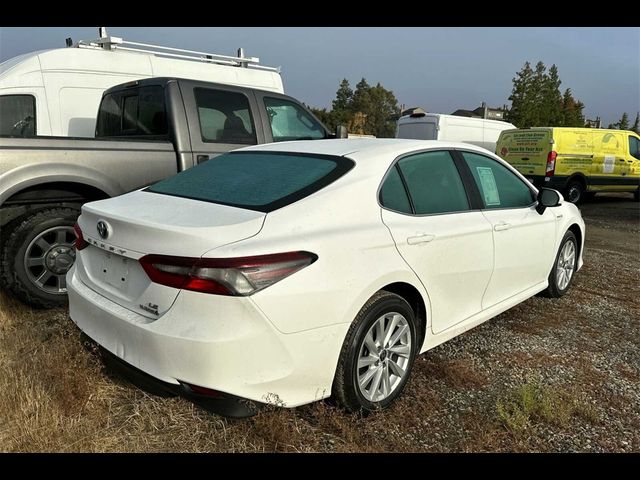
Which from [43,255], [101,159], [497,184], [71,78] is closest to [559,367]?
[497,184]

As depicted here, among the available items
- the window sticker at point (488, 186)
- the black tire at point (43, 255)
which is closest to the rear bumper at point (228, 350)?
the window sticker at point (488, 186)

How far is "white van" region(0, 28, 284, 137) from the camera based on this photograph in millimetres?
6223

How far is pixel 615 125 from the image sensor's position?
143 feet

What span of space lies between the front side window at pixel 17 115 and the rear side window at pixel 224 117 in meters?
3.07

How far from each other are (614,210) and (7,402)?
14314 millimetres

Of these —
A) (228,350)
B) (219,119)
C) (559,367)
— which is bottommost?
(559,367)

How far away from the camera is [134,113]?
4977 millimetres

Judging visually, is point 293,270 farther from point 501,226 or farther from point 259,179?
point 501,226

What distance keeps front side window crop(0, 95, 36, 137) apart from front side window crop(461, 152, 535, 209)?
5.73m

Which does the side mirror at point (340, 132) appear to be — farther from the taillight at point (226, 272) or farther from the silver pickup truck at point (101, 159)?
the taillight at point (226, 272)

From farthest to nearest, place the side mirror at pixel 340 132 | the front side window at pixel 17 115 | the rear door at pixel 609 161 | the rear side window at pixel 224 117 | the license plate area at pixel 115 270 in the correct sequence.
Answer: the rear door at pixel 609 161 → the front side window at pixel 17 115 → the side mirror at pixel 340 132 → the rear side window at pixel 224 117 → the license plate area at pixel 115 270

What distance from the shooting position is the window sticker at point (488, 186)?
355 centimetres

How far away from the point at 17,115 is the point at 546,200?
6.44 meters

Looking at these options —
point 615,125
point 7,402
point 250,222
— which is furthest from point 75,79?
point 615,125
